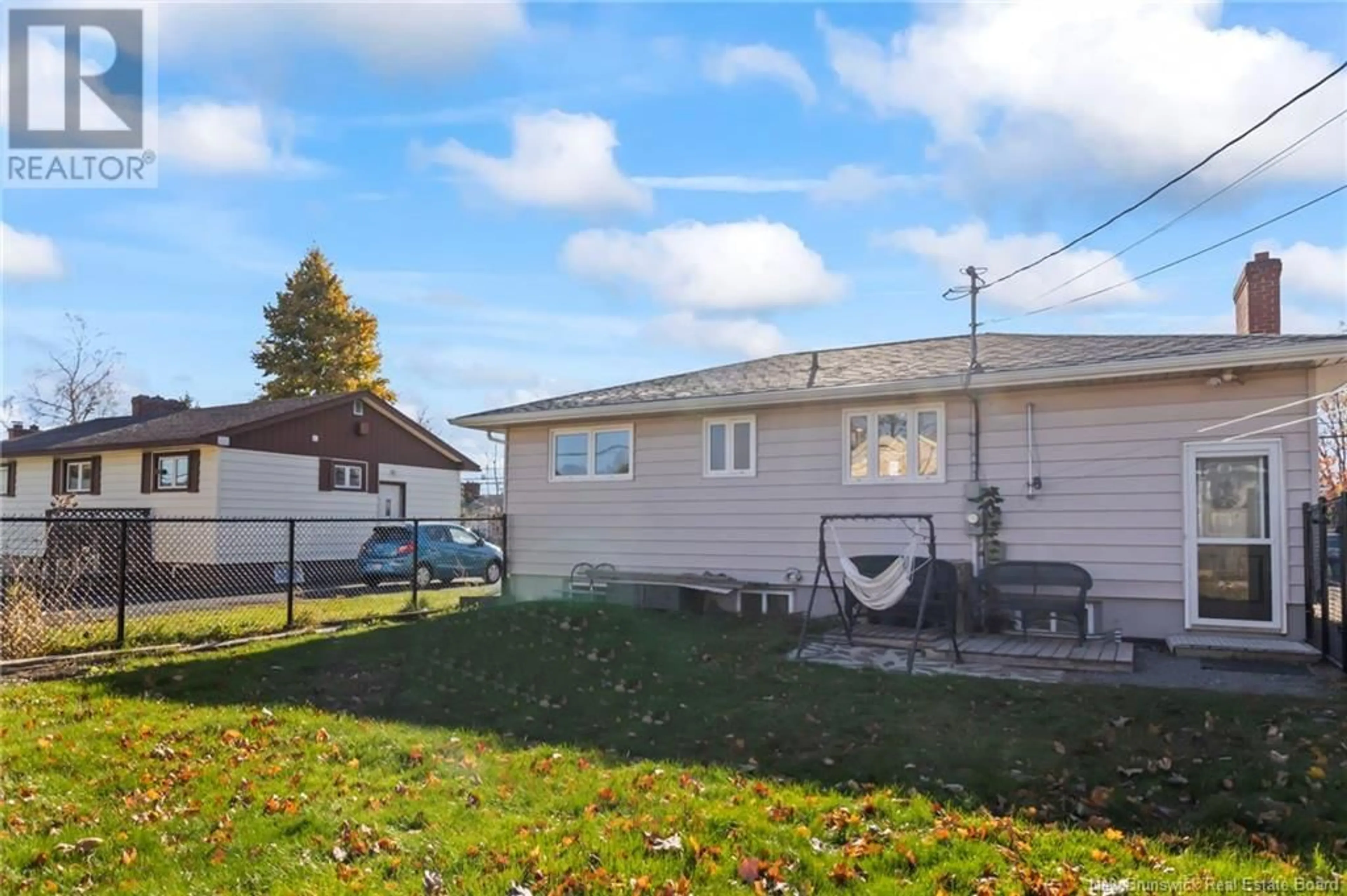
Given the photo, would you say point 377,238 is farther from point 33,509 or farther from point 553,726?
point 33,509

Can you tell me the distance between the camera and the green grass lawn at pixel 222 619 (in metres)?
8.30

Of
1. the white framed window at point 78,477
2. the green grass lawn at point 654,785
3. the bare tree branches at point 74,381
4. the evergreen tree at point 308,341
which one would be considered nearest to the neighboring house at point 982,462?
the green grass lawn at point 654,785

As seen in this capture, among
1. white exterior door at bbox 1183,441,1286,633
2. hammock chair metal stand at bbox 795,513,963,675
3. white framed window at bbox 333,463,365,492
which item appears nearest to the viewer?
hammock chair metal stand at bbox 795,513,963,675

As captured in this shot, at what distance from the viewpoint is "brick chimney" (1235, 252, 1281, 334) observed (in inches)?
394

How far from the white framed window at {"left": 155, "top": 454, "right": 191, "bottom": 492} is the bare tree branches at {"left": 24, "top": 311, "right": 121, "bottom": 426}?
1768cm

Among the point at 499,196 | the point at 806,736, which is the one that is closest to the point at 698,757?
the point at 806,736

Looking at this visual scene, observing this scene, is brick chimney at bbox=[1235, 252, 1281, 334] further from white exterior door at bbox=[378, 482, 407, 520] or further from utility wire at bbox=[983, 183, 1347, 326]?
white exterior door at bbox=[378, 482, 407, 520]

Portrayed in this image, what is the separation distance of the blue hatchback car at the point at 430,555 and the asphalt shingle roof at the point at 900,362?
522 centimetres

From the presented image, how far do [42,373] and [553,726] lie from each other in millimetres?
35237

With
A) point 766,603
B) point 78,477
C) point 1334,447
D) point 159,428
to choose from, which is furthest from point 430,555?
point 1334,447

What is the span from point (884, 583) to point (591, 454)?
5.38m

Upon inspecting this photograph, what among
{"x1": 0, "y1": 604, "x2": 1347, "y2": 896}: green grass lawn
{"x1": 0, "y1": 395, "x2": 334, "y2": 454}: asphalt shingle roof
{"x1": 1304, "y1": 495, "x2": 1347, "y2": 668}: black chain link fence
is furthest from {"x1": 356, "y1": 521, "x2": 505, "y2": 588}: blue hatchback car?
{"x1": 1304, "y1": 495, "x2": 1347, "y2": 668}: black chain link fence

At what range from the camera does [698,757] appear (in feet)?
15.5

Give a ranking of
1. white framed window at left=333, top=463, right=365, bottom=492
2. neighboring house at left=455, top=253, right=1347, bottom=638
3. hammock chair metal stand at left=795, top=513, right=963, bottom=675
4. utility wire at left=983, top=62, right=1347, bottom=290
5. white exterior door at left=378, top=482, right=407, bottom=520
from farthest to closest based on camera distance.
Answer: white exterior door at left=378, top=482, right=407, bottom=520
white framed window at left=333, top=463, right=365, bottom=492
neighboring house at left=455, top=253, right=1347, bottom=638
utility wire at left=983, top=62, right=1347, bottom=290
hammock chair metal stand at left=795, top=513, right=963, bottom=675
